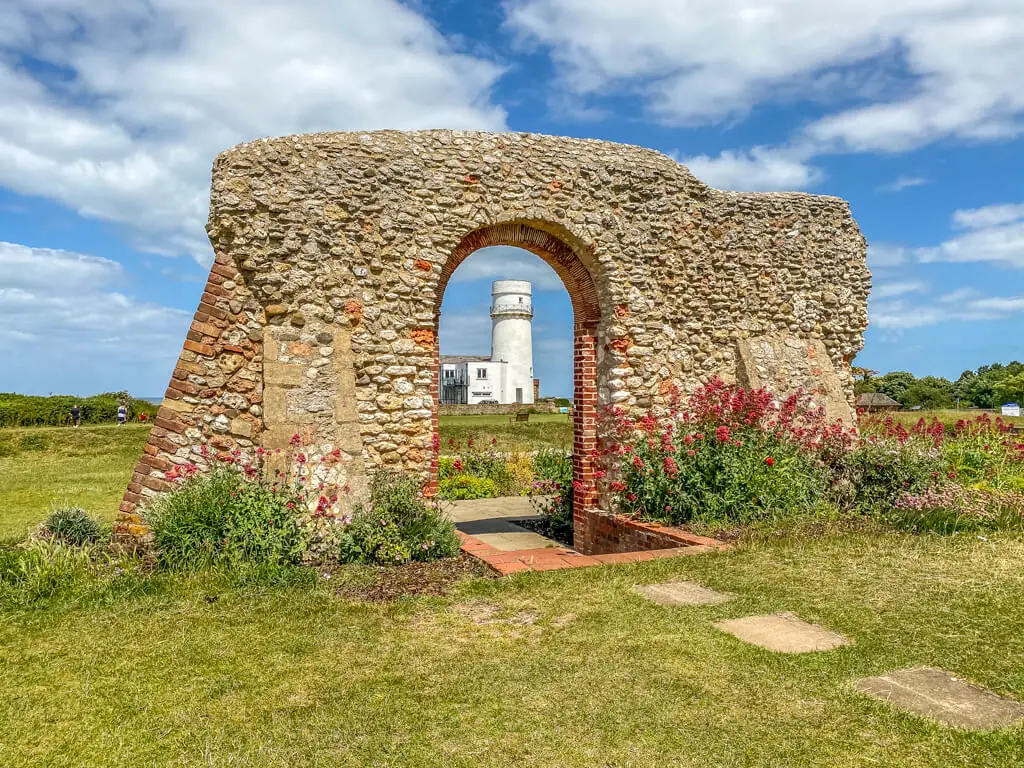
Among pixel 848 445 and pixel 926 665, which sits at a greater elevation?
pixel 848 445

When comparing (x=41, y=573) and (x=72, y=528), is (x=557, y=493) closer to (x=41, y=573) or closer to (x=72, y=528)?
(x=72, y=528)

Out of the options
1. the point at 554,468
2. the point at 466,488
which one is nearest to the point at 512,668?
the point at 554,468

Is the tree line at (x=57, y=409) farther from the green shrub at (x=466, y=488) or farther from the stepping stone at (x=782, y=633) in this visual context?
the stepping stone at (x=782, y=633)

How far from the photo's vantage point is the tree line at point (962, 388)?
1580 inches

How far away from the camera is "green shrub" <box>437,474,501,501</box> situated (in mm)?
12930

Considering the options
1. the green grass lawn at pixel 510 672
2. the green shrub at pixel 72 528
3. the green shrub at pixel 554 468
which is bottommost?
the green grass lawn at pixel 510 672

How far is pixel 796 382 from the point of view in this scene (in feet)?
29.2

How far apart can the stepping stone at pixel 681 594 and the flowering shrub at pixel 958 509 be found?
120 inches

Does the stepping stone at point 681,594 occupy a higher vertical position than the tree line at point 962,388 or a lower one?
lower

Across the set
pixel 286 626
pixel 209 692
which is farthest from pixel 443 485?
pixel 209 692

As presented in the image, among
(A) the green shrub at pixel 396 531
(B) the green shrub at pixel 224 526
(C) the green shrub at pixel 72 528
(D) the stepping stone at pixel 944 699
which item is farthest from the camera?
(C) the green shrub at pixel 72 528

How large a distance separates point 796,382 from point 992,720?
615 cm

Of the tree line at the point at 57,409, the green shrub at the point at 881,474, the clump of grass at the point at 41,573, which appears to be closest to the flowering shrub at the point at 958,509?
Answer: the green shrub at the point at 881,474

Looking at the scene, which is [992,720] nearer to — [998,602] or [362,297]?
[998,602]
